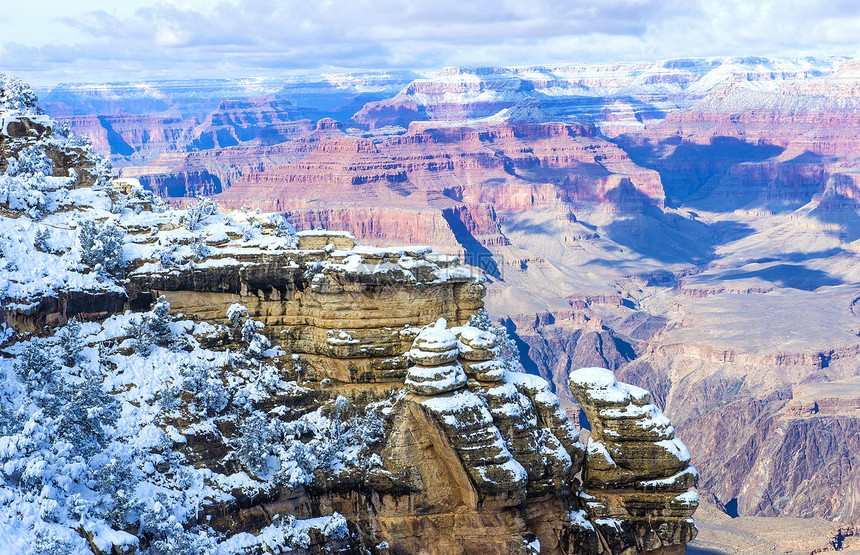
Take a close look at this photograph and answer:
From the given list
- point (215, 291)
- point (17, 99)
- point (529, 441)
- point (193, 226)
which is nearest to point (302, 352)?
point (215, 291)

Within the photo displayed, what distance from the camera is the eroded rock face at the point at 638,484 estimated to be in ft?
176

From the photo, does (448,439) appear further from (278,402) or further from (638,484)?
(638,484)

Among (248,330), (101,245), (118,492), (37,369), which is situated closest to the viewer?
(118,492)

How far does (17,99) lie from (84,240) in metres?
14.9

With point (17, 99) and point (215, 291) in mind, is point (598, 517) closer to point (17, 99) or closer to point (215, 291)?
point (215, 291)

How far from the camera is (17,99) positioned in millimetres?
65500

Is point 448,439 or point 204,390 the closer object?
point 448,439

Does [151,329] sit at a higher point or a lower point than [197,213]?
lower

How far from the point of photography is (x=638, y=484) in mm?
53969

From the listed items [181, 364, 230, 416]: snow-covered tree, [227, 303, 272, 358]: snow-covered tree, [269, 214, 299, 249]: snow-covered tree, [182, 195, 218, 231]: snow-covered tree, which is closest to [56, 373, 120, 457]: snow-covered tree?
[181, 364, 230, 416]: snow-covered tree

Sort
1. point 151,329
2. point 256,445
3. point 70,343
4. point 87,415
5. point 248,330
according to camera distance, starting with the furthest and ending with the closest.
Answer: point 248,330 < point 151,329 < point 70,343 < point 256,445 < point 87,415

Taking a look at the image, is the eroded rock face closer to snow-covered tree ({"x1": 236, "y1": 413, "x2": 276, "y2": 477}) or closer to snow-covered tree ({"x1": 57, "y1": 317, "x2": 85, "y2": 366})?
snow-covered tree ({"x1": 236, "y1": 413, "x2": 276, "y2": 477})

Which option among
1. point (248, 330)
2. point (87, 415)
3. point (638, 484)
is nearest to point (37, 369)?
point (87, 415)

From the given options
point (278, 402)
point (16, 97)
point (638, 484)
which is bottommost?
point (638, 484)
